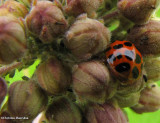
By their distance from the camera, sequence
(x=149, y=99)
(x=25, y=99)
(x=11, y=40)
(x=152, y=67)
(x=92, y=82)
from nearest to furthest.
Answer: (x=11, y=40) < (x=92, y=82) < (x=25, y=99) < (x=152, y=67) < (x=149, y=99)

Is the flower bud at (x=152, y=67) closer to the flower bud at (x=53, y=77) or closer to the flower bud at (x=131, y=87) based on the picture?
the flower bud at (x=131, y=87)

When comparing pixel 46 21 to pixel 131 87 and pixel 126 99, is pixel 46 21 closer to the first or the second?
pixel 131 87

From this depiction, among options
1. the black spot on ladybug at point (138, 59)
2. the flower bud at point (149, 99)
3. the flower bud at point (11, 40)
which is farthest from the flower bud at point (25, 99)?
the flower bud at point (149, 99)

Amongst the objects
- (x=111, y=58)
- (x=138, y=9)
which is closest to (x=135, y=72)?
(x=111, y=58)

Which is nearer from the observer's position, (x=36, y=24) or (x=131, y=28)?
(x=36, y=24)

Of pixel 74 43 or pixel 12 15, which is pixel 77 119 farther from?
pixel 12 15

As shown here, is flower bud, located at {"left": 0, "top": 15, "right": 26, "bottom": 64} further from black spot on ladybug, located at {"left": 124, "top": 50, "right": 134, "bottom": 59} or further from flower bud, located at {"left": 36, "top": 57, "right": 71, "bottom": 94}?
black spot on ladybug, located at {"left": 124, "top": 50, "right": 134, "bottom": 59}

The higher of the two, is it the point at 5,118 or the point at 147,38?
the point at 147,38

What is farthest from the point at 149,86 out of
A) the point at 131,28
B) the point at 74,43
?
the point at 74,43
